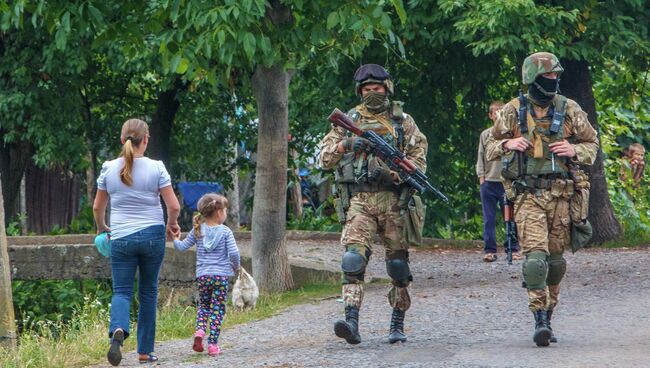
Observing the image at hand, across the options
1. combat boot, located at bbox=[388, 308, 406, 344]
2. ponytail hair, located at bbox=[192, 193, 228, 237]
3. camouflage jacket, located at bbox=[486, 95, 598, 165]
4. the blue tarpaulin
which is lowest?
combat boot, located at bbox=[388, 308, 406, 344]

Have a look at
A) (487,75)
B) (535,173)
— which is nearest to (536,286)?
(535,173)

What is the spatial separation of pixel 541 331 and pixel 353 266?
131 cm

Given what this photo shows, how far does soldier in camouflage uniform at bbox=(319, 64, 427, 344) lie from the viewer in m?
9.68

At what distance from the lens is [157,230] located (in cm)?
942

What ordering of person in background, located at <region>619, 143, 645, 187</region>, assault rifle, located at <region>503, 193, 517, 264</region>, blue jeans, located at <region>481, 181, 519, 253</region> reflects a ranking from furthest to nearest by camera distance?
person in background, located at <region>619, 143, 645, 187</region>
blue jeans, located at <region>481, 181, 519, 253</region>
assault rifle, located at <region>503, 193, 517, 264</region>

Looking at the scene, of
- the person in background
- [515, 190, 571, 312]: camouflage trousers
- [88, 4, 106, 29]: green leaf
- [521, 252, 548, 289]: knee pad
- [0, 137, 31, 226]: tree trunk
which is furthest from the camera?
[0, 137, 31, 226]: tree trunk

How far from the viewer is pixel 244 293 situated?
1223 centimetres

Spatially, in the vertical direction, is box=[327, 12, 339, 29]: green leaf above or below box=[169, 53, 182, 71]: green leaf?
above

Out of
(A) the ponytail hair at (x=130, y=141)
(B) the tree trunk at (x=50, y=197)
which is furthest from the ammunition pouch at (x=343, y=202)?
(B) the tree trunk at (x=50, y=197)

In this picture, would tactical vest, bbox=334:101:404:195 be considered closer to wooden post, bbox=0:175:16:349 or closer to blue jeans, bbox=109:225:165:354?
blue jeans, bbox=109:225:165:354

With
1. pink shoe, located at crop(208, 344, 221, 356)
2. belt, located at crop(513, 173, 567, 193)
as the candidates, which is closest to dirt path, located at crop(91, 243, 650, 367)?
pink shoe, located at crop(208, 344, 221, 356)

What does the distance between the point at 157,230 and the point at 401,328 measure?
6.00 ft

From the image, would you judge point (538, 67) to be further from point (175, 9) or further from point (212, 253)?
point (175, 9)

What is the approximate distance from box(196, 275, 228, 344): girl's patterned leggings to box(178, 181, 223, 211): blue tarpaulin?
48.6 ft
